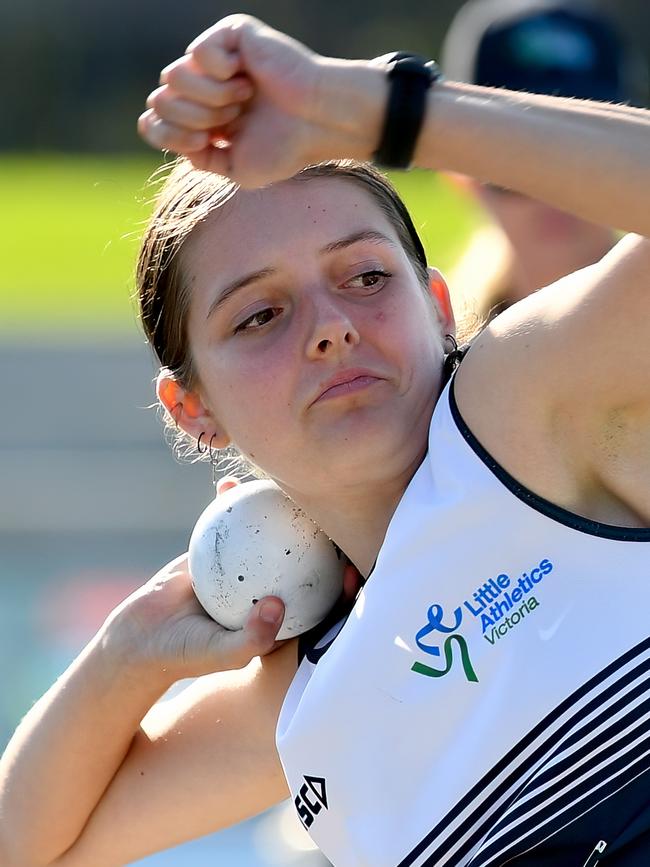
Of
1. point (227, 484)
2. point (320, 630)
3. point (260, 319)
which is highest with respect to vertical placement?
point (260, 319)

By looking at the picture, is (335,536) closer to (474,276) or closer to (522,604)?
(522,604)

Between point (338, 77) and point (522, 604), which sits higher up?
point (338, 77)

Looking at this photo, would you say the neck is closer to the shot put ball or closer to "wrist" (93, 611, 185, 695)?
the shot put ball

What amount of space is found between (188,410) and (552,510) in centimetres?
93

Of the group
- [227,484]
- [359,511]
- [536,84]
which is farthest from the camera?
[536,84]

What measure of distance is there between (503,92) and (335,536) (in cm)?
102

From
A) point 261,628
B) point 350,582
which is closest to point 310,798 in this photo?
point 261,628

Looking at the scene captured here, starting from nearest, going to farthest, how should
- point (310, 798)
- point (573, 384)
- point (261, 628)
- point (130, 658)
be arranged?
point (573, 384) < point (310, 798) < point (261, 628) < point (130, 658)

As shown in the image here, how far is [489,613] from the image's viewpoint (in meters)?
2.17

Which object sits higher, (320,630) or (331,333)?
(331,333)

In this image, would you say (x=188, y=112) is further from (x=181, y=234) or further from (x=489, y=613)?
(x=489, y=613)

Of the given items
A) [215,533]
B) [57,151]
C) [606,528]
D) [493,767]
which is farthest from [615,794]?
[57,151]

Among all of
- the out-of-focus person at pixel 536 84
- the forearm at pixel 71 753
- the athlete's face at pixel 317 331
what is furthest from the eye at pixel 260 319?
the out-of-focus person at pixel 536 84

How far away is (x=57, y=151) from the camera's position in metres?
25.7
